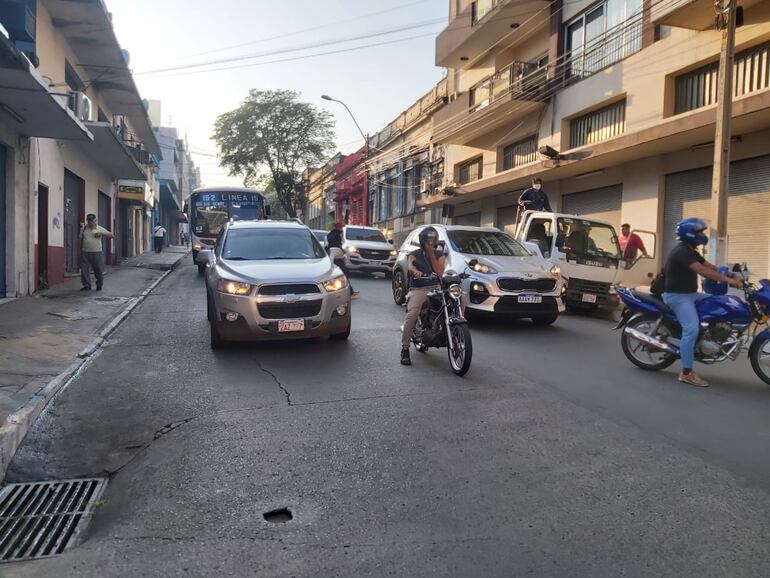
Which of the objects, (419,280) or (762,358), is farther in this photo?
(419,280)

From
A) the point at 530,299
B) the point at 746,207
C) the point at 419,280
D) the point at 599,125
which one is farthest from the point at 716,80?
the point at 419,280

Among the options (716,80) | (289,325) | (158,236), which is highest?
(716,80)

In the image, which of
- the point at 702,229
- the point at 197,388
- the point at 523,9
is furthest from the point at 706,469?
the point at 523,9

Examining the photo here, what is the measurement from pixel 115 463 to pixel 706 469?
3.91 m

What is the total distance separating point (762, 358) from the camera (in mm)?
5828

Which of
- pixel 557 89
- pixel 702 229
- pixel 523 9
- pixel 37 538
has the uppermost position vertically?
pixel 523 9

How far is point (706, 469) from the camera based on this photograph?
12.2 ft

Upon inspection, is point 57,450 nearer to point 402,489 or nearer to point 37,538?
point 37,538

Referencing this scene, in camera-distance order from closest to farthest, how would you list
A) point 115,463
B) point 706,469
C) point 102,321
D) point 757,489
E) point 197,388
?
point 757,489 < point 706,469 < point 115,463 < point 197,388 < point 102,321

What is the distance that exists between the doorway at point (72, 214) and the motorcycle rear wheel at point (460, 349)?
1327cm

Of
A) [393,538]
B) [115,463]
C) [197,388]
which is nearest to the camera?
[393,538]

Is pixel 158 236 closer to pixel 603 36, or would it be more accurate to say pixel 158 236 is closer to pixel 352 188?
pixel 352 188

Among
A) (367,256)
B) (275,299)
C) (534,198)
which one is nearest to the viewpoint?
(275,299)

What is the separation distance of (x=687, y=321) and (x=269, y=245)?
5.44 m
